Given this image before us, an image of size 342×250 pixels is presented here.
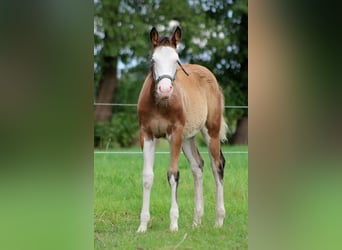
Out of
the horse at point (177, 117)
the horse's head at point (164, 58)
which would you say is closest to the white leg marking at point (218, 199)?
the horse at point (177, 117)

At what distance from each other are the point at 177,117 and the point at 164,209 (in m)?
0.30

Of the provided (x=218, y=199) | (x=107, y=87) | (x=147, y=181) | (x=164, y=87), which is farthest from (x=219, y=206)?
(x=107, y=87)

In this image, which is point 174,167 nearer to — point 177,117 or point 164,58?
point 177,117

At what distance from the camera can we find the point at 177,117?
154cm

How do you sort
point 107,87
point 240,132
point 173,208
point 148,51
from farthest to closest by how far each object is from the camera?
1. point 107,87
2. point 148,51
3. point 240,132
4. point 173,208

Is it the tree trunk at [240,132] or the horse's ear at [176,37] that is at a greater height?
the horse's ear at [176,37]

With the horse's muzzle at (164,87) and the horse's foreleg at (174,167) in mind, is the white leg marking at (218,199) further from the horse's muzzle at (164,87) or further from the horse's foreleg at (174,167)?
the horse's muzzle at (164,87)

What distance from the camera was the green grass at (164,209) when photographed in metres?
1.35
